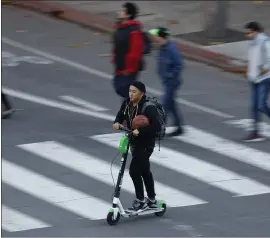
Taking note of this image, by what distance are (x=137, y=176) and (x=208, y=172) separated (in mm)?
2468

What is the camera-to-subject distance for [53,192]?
12.9 m

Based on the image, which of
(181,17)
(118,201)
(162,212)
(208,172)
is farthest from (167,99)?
(181,17)

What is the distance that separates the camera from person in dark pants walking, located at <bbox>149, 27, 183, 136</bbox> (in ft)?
48.4

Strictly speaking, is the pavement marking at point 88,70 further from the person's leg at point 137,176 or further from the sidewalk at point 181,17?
the person's leg at point 137,176

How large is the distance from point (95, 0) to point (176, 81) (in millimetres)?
10959

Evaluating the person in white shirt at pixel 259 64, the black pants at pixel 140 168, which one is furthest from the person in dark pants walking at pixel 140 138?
the person in white shirt at pixel 259 64

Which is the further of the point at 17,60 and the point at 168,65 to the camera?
the point at 17,60

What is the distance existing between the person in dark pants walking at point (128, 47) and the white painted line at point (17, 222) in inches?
155

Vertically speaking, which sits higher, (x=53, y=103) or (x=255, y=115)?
(x=255, y=115)

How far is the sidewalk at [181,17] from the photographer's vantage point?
20844mm

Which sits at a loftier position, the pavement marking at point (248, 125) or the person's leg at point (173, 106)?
the person's leg at point (173, 106)

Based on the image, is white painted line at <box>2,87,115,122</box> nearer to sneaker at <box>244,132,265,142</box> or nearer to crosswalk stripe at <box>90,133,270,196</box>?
crosswalk stripe at <box>90,133,270,196</box>

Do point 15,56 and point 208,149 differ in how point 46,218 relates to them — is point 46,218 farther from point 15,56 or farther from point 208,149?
point 15,56

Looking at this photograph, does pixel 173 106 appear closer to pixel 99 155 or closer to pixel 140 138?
pixel 99 155
